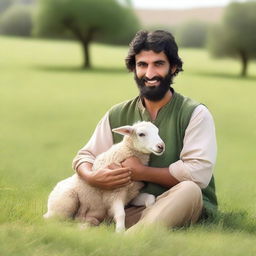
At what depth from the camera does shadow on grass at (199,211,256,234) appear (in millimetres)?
5809

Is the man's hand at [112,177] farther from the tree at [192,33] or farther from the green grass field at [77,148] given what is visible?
the tree at [192,33]

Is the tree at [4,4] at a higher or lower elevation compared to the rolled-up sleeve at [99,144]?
lower

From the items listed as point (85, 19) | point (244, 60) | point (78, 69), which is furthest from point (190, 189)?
point (244, 60)

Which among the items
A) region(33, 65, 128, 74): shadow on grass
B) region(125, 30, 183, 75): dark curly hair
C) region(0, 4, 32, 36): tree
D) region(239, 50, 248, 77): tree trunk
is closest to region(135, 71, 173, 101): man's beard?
region(125, 30, 183, 75): dark curly hair

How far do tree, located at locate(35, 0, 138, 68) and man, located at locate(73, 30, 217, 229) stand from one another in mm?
32962

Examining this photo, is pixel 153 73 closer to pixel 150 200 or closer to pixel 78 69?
pixel 150 200

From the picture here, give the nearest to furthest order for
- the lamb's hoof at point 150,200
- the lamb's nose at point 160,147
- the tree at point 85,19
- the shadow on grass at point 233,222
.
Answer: the lamb's nose at point 160,147, the lamb's hoof at point 150,200, the shadow on grass at point 233,222, the tree at point 85,19

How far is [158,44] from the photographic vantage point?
5.69 metres

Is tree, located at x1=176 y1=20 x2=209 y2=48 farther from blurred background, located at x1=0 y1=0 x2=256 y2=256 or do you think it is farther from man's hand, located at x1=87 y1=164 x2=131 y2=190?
man's hand, located at x1=87 y1=164 x2=131 y2=190

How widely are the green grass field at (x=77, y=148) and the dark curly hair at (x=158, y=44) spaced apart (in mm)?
1363

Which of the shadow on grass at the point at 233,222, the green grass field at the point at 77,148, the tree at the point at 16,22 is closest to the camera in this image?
the green grass field at the point at 77,148

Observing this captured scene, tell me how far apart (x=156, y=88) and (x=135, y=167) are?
66cm

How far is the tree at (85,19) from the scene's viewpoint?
130 feet

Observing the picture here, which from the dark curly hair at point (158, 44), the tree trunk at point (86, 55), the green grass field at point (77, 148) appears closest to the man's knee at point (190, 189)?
the green grass field at point (77, 148)
